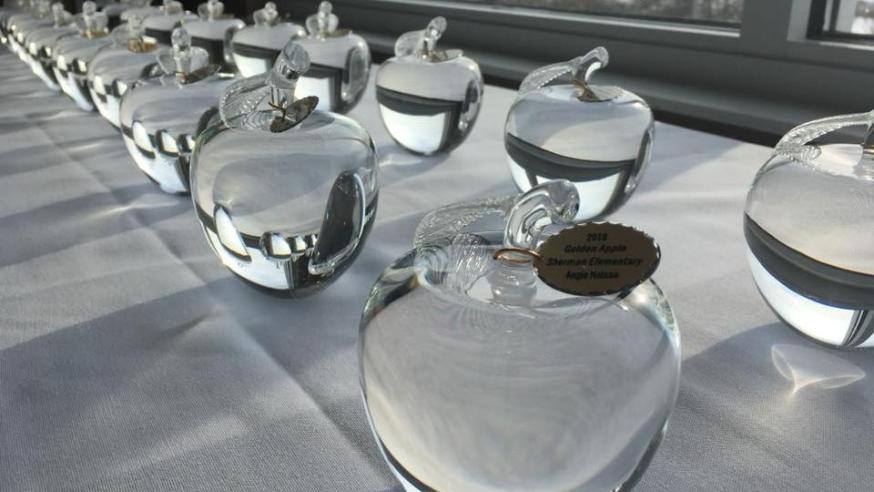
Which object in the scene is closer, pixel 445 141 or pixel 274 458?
pixel 274 458

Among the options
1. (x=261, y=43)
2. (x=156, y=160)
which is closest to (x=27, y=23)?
(x=261, y=43)

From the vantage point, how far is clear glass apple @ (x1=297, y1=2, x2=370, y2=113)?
784mm

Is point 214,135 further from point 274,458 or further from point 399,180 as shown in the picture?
point 399,180

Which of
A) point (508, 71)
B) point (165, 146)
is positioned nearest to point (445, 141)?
point (165, 146)

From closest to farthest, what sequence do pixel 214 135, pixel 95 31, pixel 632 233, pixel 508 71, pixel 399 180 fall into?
1. pixel 632 233
2. pixel 214 135
3. pixel 399 180
4. pixel 95 31
5. pixel 508 71

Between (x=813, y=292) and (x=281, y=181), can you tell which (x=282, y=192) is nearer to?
(x=281, y=181)

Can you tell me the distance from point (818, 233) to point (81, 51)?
794 millimetres

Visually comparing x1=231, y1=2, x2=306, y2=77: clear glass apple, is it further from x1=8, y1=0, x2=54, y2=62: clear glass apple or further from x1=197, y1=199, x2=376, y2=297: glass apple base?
x1=197, y1=199, x2=376, y2=297: glass apple base

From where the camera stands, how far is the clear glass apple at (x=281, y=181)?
384 mm

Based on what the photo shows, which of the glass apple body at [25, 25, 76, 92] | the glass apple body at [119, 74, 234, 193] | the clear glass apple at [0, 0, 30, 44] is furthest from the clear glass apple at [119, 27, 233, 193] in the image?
the clear glass apple at [0, 0, 30, 44]

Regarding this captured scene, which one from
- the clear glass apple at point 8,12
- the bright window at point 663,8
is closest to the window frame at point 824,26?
the bright window at point 663,8

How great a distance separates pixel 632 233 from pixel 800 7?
86cm

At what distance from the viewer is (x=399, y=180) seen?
678 millimetres

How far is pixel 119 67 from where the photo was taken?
699 millimetres
